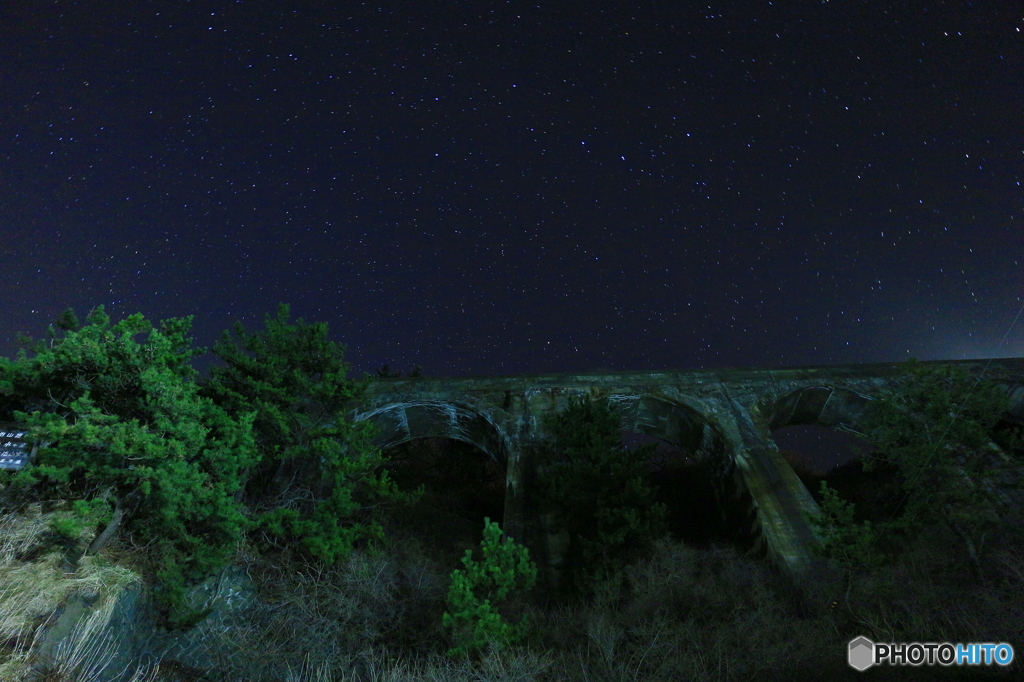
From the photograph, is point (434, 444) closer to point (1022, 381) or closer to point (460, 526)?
point (460, 526)

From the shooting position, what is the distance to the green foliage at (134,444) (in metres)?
9.34

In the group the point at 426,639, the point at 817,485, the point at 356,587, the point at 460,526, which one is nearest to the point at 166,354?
→ the point at 356,587

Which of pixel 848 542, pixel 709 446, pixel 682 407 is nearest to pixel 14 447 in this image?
pixel 848 542

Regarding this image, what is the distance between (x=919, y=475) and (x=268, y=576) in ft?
49.4

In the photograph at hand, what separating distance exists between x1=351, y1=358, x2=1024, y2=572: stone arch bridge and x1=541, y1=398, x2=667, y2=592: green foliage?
2.06 meters

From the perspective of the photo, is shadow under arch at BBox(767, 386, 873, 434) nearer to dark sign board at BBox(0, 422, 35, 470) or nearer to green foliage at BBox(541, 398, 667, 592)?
green foliage at BBox(541, 398, 667, 592)

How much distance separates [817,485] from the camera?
26828 mm

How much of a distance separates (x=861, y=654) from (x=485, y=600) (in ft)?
18.3

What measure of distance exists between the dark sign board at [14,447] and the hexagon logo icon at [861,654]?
45.0 feet

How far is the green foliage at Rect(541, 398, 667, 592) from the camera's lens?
1384 cm

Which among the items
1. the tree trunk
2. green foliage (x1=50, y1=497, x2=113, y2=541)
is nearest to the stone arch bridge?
the tree trunk

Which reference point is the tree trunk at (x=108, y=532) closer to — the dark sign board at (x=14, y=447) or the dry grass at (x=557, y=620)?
the dry grass at (x=557, y=620)

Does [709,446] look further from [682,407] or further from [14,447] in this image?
[14,447]

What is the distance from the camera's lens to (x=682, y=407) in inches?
782
